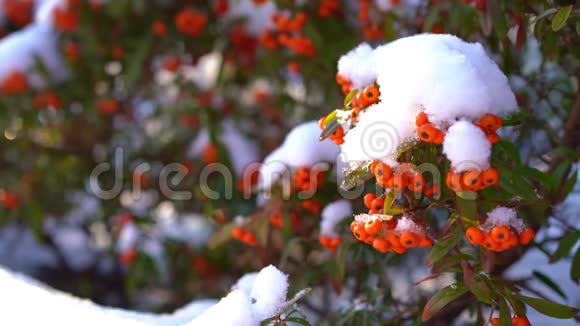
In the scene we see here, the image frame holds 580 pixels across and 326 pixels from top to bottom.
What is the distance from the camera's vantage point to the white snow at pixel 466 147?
3.70ft

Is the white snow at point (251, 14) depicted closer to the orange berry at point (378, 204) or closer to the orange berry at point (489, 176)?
the orange berry at point (378, 204)

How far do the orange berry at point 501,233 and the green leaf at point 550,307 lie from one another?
0.22 m

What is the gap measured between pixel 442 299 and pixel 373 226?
28cm

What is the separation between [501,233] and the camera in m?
1.18

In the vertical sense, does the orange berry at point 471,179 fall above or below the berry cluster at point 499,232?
above

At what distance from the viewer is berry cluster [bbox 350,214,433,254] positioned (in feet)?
4.17

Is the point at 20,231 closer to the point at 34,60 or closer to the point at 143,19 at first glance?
the point at 34,60

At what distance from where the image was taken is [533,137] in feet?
7.36

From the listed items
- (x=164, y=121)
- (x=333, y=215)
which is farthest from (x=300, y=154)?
(x=164, y=121)

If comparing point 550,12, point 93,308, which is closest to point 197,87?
point 93,308

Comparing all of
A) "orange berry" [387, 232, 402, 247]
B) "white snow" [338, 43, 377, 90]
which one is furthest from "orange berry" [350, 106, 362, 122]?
"orange berry" [387, 232, 402, 247]

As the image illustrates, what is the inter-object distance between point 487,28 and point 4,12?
3.42 meters

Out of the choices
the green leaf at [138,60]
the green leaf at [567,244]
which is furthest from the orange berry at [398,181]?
the green leaf at [138,60]

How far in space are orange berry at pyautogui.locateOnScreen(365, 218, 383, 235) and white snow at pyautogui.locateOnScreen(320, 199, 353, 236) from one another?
0.61 meters
